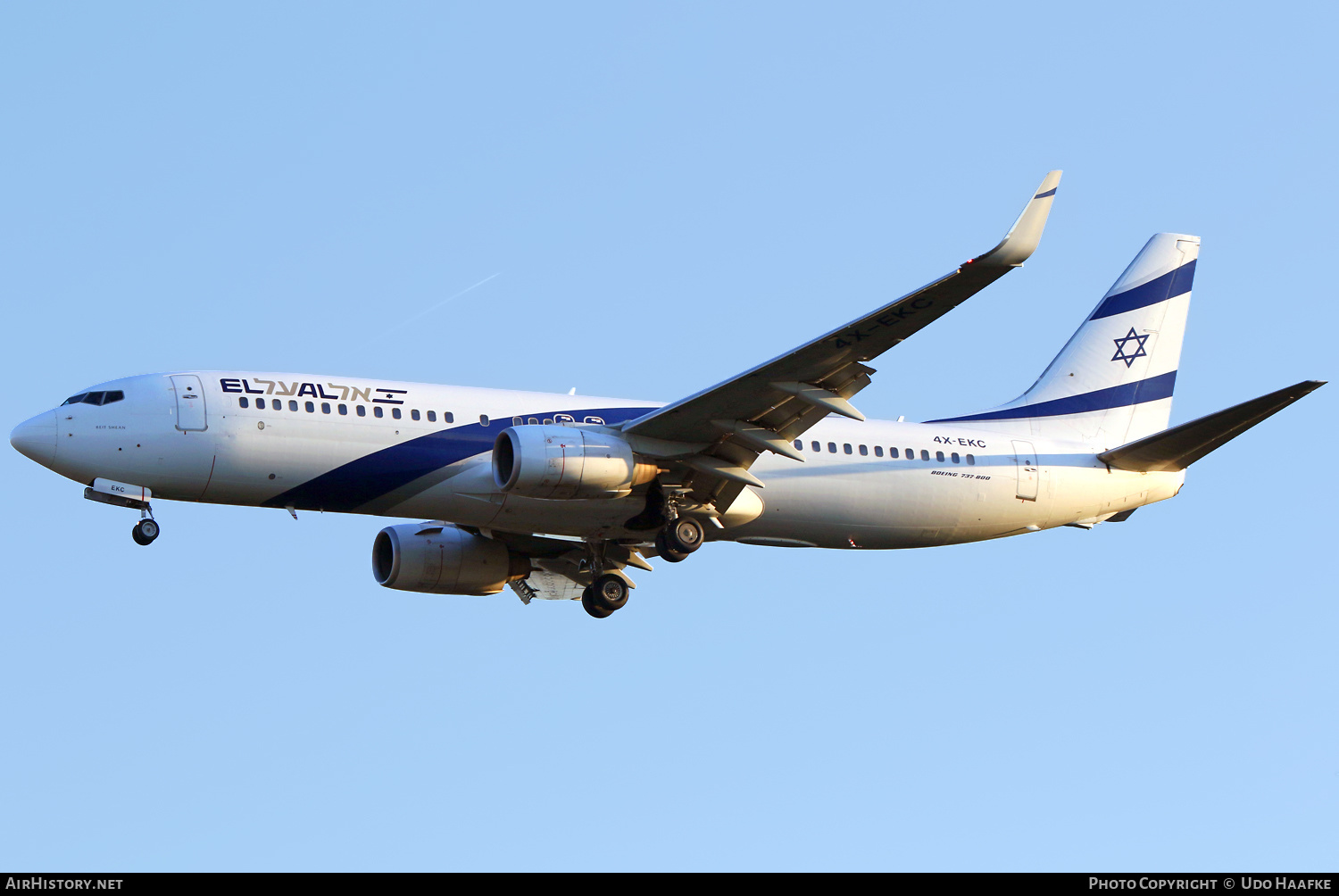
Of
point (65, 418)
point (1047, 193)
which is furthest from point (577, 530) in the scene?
point (1047, 193)

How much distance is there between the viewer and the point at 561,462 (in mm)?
30500

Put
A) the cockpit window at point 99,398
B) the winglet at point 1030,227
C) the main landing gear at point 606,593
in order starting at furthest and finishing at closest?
the main landing gear at point 606,593 → the cockpit window at point 99,398 → the winglet at point 1030,227

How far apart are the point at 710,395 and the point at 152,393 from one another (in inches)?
405

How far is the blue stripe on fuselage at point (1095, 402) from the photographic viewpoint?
125 ft

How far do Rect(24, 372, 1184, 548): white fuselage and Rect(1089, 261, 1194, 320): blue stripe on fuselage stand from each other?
6295mm

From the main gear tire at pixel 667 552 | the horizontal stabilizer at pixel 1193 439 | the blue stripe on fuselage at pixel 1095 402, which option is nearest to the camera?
Result: the horizontal stabilizer at pixel 1193 439

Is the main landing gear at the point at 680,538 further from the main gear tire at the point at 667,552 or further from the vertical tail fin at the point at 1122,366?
the vertical tail fin at the point at 1122,366

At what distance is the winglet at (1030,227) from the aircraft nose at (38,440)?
17306mm

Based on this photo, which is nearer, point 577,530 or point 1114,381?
point 577,530

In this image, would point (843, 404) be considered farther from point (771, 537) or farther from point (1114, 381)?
point (1114, 381)

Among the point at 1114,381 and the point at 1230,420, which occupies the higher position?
the point at 1114,381

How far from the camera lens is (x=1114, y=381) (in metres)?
39.6

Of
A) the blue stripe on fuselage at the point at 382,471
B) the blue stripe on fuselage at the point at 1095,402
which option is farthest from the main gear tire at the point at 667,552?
the blue stripe on fuselage at the point at 1095,402

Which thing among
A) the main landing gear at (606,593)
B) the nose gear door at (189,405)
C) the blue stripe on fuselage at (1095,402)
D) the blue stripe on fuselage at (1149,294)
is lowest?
the main landing gear at (606,593)
